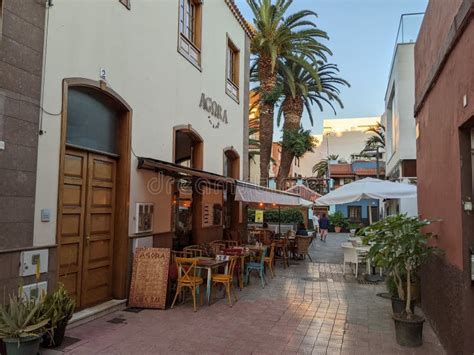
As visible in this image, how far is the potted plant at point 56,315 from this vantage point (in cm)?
484

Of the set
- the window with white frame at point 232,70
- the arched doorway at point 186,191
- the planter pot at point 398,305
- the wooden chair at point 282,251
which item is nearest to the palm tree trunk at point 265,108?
the window with white frame at point 232,70

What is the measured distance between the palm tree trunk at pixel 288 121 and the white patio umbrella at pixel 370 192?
1211 cm

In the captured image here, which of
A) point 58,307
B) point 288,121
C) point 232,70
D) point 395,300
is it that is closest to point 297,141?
point 288,121

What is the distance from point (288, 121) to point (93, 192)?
1799 cm

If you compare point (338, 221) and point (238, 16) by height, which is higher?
point (238, 16)

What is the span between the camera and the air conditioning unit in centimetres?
771

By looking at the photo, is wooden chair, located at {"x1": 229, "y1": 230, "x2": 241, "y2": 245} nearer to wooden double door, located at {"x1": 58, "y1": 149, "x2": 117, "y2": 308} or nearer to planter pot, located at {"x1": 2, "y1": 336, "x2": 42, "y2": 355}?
wooden double door, located at {"x1": 58, "y1": 149, "x2": 117, "y2": 308}

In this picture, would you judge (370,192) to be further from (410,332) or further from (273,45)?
(273,45)

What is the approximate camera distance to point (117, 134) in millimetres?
7609

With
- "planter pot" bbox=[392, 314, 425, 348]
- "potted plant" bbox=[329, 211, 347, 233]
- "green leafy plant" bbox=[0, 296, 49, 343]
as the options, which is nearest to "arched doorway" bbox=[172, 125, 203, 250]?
"green leafy plant" bbox=[0, 296, 49, 343]

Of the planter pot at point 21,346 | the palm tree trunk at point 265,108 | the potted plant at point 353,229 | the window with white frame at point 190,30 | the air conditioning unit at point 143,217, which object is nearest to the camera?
the planter pot at point 21,346

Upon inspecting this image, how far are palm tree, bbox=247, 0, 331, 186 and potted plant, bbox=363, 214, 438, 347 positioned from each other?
14528 millimetres

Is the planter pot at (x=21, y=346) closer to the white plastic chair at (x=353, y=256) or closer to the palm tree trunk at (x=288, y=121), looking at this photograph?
the white plastic chair at (x=353, y=256)

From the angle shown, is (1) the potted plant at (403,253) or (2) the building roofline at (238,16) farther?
(2) the building roofline at (238,16)
